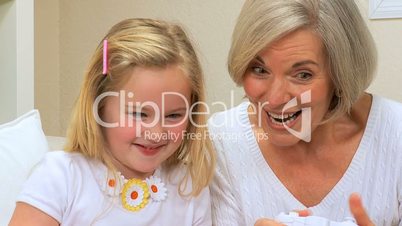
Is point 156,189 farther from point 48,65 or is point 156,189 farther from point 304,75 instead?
point 48,65

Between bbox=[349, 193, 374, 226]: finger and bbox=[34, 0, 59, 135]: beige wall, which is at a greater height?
bbox=[34, 0, 59, 135]: beige wall

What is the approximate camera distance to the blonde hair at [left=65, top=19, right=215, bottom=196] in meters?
0.98

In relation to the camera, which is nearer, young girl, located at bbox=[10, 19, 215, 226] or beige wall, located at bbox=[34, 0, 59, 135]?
young girl, located at bbox=[10, 19, 215, 226]

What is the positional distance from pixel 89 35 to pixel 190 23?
0.43 meters

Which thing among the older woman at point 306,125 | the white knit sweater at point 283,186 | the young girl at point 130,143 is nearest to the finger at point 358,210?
the older woman at point 306,125

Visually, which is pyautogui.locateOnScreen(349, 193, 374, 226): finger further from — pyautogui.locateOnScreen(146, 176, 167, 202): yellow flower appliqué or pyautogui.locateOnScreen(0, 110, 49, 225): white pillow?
pyautogui.locateOnScreen(0, 110, 49, 225): white pillow

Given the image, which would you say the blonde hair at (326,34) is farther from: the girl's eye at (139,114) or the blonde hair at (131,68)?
the girl's eye at (139,114)

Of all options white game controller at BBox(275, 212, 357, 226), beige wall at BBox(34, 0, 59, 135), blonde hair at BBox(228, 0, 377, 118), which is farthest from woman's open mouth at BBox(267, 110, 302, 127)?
beige wall at BBox(34, 0, 59, 135)

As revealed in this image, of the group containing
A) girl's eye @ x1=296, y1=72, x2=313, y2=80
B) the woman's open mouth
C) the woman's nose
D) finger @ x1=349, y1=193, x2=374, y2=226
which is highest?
girl's eye @ x1=296, y1=72, x2=313, y2=80

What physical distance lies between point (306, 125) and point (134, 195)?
0.39m

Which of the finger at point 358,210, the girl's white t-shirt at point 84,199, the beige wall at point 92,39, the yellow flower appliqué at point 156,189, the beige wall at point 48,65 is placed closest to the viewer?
the finger at point 358,210

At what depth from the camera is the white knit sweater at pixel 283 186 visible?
3.60 feet

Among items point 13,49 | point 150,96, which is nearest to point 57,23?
point 13,49

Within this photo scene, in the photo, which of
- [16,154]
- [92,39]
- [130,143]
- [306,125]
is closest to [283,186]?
[306,125]
